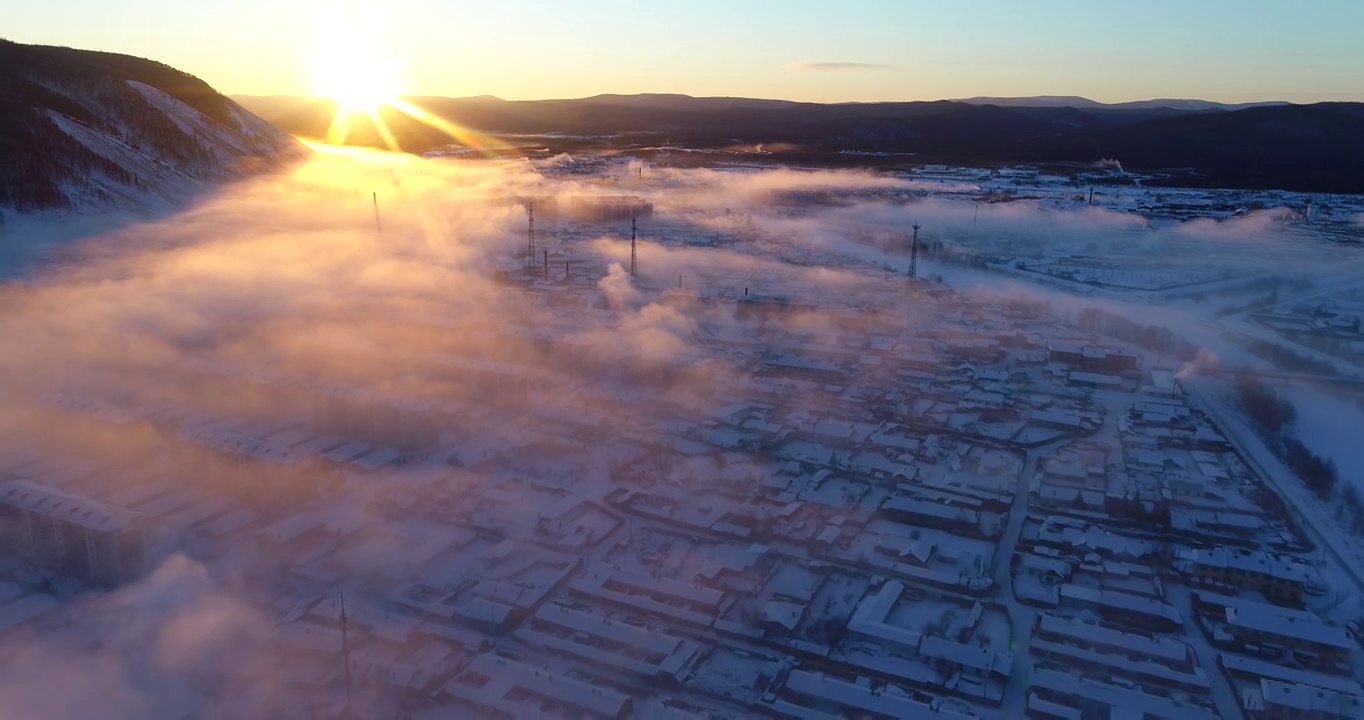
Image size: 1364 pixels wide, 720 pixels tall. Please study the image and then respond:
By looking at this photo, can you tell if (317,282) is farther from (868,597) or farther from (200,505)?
(868,597)

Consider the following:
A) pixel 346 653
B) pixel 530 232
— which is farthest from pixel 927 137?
pixel 346 653

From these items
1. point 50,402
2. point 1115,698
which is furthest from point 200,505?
point 1115,698

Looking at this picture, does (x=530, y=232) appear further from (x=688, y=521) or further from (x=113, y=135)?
(x=688, y=521)

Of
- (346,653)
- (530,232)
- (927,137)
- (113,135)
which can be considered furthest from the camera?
(927,137)

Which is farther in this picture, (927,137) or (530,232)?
(927,137)

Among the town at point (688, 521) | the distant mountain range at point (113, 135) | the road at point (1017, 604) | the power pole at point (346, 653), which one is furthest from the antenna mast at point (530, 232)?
the power pole at point (346, 653)

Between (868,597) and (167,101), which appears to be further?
(167,101)

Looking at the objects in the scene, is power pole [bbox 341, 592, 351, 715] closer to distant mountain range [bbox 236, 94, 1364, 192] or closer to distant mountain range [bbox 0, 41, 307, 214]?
distant mountain range [bbox 0, 41, 307, 214]

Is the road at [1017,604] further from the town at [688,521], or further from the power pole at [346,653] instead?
the power pole at [346,653]

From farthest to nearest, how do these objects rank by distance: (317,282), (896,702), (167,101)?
1. (167,101)
2. (317,282)
3. (896,702)
